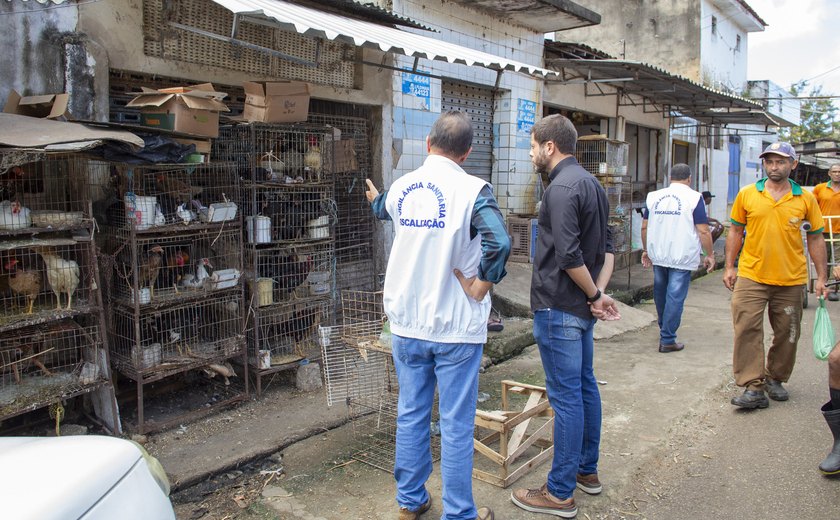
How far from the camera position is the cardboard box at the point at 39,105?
436 cm

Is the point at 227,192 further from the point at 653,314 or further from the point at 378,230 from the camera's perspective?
A: the point at 653,314

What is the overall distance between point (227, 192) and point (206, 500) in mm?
2630

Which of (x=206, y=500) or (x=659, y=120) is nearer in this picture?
(x=206, y=500)

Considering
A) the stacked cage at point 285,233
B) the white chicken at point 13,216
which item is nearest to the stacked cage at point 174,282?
the stacked cage at point 285,233

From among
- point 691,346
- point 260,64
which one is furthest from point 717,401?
point 260,64

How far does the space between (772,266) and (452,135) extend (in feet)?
10.4

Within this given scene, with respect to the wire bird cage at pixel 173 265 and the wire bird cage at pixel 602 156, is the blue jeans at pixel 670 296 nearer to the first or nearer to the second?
the wire bird cage at pixel 602 156

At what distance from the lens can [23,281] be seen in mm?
4328

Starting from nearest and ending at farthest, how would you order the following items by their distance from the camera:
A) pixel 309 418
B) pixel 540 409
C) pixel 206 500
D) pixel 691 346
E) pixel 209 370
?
pixel 206 500, pixel 540 409, pixel 309 418, pixel 209 370, pixel 691 346

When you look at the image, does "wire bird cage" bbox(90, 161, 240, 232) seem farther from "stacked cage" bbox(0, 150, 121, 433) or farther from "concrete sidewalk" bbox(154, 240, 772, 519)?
"concrete sidewalk" bbox(154, 240, 772, 519)

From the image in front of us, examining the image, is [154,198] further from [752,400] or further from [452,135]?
[752,400]

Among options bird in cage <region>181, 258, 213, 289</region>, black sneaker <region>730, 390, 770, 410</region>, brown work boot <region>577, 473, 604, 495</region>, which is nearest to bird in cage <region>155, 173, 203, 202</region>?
bird in cage <region>181, 258, 213, 289</region>

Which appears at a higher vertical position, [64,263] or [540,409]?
[64,263]

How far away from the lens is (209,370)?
5484mm
